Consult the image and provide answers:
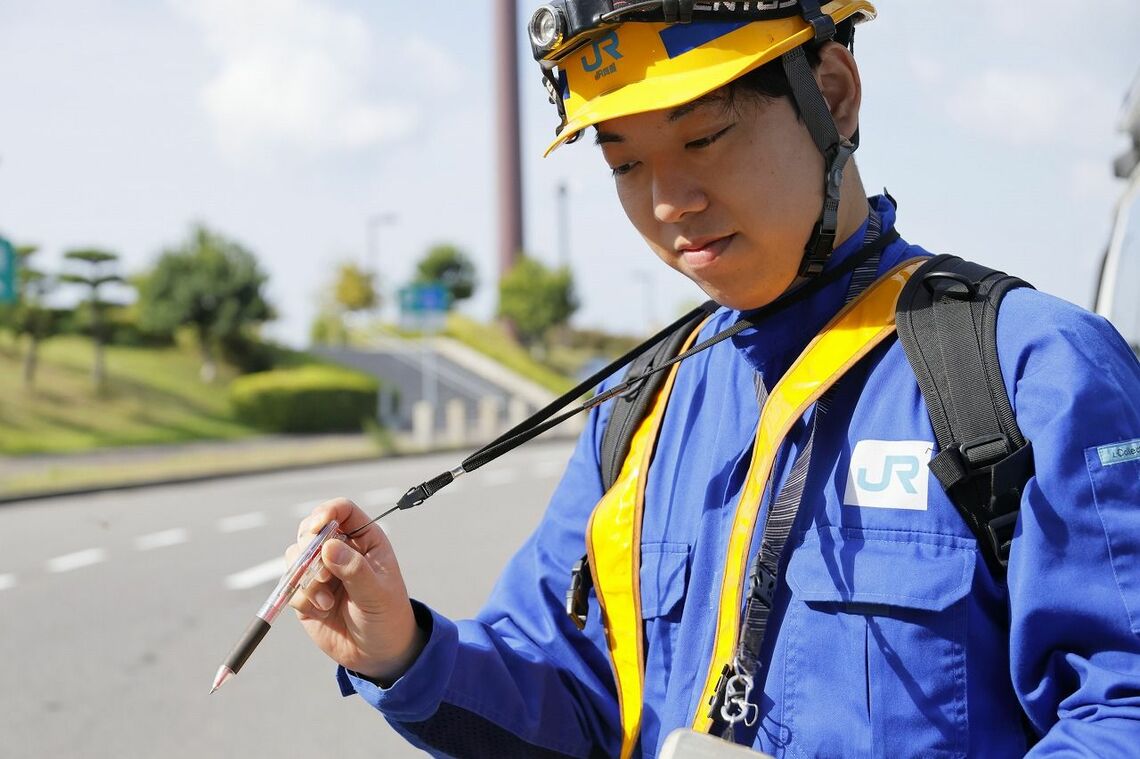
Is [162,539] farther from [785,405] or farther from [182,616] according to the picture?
[785,405]

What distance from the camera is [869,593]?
1323 millimetres

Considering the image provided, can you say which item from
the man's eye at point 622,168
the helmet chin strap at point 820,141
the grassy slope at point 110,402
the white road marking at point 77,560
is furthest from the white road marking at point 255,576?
the grassy slope at point 110,402

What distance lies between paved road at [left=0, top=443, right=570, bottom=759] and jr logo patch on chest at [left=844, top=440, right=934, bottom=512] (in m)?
3.74

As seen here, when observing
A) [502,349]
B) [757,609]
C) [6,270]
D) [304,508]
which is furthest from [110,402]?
[757,609]

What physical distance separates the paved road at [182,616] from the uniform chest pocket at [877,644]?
145 inches

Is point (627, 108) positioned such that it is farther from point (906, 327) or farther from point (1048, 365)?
point (1048, 365)

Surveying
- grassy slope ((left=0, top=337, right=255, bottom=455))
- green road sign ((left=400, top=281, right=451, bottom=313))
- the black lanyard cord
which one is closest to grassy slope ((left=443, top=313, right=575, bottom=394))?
green road sign ((left=400, top=281, right=451, bottom=313))

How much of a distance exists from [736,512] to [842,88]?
571 millimetres

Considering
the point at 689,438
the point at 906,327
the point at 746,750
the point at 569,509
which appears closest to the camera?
the point at 746,750

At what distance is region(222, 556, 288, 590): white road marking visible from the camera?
26.8 ft

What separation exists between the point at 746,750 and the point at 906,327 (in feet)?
1.69

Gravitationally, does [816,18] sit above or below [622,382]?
above

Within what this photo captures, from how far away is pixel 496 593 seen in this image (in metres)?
1.83

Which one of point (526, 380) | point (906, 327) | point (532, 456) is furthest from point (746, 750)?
point (526, 380)
